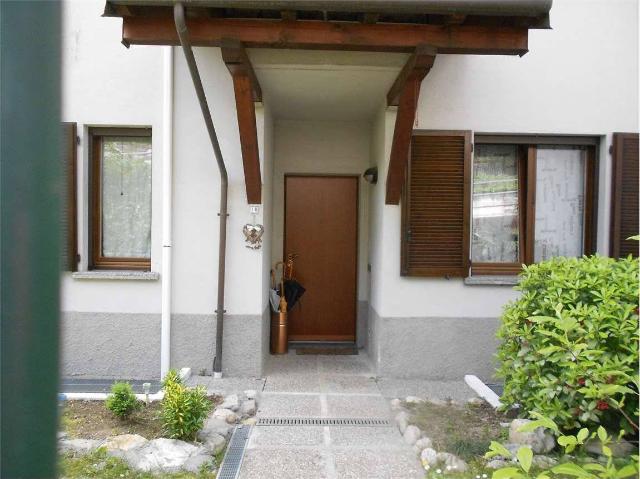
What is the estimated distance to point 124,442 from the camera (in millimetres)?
3748

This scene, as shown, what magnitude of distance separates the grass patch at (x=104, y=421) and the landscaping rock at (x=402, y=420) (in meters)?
1.66

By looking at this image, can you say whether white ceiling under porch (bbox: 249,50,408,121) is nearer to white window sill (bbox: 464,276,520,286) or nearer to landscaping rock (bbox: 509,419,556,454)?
white window sill (bbox: 464,276,520,286)

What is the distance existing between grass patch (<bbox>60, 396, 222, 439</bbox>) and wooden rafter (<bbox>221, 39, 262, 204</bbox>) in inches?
87.3

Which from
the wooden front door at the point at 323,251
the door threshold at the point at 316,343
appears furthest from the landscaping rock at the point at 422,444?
the wooden front door at the point at 323,251

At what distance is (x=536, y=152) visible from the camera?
583 centimetres

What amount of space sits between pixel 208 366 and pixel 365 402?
177 cm

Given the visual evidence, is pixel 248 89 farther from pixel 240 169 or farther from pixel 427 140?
pixel 427 140

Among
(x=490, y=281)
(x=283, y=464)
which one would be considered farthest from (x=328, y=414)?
(x=490, y=281)

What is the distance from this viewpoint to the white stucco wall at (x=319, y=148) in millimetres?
6805

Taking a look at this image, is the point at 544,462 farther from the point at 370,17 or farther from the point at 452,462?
the point at 370,17

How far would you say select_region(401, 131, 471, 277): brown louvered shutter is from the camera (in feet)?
18.2

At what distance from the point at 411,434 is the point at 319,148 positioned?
13.1 feet

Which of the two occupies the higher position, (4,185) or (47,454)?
(4,185)

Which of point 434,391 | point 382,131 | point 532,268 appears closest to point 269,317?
point 434,391
